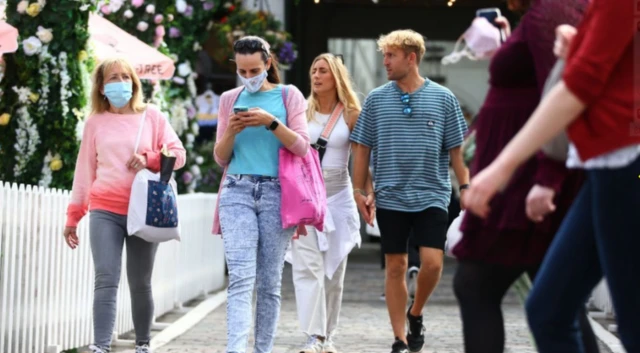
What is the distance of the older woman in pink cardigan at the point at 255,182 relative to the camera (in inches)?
270

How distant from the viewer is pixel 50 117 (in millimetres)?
9938

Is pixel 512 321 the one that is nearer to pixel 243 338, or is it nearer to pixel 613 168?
pixel 243 338

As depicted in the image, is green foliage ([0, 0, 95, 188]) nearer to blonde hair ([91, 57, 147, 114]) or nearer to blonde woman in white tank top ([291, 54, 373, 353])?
blonde woman in white tank top ([291, 54, 373, 353])

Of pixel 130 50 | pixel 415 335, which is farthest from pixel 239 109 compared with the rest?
pixel 130 50

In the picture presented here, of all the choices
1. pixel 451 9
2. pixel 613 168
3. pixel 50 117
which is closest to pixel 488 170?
pixel 613 168

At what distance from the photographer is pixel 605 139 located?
3.72 meters

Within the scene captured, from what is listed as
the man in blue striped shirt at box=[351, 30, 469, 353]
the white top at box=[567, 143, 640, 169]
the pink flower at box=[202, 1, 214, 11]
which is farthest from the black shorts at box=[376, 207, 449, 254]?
the pink flower at box=[202, 1, 214, 11]

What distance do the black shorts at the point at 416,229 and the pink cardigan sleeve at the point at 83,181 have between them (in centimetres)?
179

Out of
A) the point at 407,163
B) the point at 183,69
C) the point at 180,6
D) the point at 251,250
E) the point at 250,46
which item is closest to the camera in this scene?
the point at 251,250

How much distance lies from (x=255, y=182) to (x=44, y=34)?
351 cm

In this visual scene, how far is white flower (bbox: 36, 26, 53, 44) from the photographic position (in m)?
9.88

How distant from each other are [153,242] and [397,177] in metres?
1.53

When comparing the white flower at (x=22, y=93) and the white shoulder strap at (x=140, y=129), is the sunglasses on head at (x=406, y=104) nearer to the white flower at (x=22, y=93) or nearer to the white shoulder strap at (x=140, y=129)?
the white shoulder strap at (x=140, y=129)

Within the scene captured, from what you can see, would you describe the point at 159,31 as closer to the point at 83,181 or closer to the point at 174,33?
the point at 174,33
